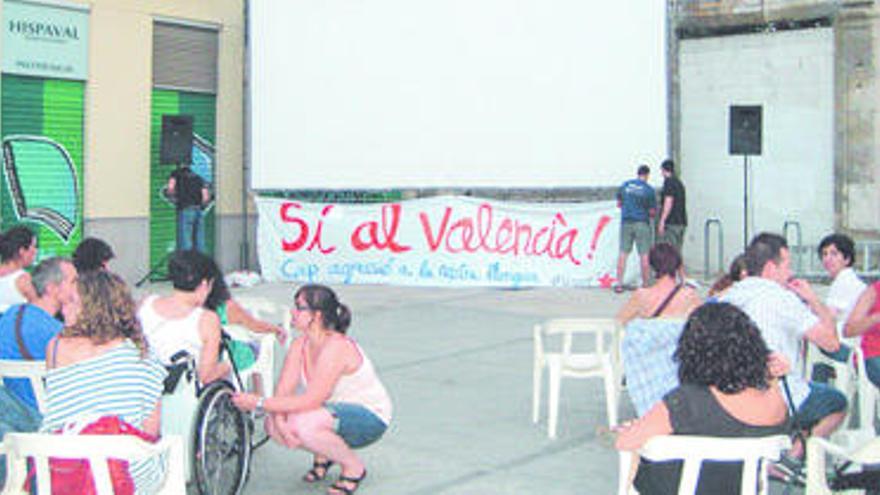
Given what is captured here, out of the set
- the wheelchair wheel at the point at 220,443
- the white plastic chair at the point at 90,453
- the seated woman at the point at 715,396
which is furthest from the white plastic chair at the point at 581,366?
the white plastic chair at the point at 90,453

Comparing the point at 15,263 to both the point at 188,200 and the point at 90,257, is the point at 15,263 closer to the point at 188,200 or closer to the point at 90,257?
the point at 90,257

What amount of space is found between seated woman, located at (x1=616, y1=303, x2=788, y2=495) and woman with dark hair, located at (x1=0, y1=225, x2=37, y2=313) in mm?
3891

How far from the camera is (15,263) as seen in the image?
6.74 metres

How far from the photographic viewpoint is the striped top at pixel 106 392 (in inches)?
170

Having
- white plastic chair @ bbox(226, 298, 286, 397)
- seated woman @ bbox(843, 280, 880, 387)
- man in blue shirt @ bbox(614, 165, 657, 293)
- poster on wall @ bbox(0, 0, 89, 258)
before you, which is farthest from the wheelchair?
poster on wall @ bbox(0, 0, 89, 258)

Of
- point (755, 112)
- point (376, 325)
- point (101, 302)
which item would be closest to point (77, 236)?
point (376, 325)

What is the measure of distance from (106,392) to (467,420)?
3482 mm

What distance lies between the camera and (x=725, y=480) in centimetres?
399

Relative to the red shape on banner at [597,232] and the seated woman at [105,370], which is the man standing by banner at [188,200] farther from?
the seated woman at [105,370]

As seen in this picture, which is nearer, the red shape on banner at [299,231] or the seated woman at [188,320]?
the seated woman at [188,320]

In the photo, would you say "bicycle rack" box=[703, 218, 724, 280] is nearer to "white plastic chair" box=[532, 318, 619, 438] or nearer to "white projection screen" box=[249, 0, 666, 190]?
"white projection screen" box=[249, 0, 666, 190]

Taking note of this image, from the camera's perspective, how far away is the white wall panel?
1653 cm

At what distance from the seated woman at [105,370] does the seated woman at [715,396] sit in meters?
1.75

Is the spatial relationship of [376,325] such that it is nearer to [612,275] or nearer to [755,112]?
[612,275]
